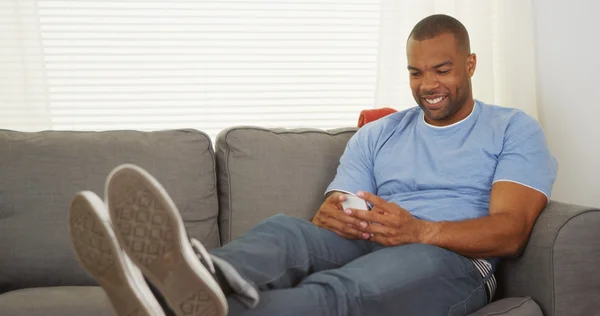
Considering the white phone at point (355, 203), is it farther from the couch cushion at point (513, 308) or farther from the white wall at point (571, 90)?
the white wall at point (571, 90)

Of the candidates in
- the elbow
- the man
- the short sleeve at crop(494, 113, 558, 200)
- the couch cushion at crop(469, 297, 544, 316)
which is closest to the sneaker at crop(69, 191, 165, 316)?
the man

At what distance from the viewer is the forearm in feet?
5.90

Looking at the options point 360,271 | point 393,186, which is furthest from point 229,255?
point 393,186

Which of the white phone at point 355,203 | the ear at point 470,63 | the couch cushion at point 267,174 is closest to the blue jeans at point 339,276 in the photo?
the white phone at point 355,203

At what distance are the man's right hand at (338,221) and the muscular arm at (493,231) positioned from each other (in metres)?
0.18

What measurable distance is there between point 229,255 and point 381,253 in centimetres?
37

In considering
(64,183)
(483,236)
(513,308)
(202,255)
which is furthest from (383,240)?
(64,183)

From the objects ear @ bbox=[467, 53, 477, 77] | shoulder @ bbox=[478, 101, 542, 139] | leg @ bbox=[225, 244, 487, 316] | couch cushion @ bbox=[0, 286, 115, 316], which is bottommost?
couch cushion @ bbox=[0, 286, 115, 316]

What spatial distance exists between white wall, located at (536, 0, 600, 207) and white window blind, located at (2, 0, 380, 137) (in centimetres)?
70

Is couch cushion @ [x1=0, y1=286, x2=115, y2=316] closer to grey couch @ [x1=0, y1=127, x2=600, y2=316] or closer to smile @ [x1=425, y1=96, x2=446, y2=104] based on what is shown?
grey couch @ [x1=0, y1=127, x2=600, y2=316]

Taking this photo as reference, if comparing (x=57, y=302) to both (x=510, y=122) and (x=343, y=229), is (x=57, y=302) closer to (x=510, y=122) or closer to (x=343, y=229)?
(x=343, y=229)

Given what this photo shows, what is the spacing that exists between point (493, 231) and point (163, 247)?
861 mm

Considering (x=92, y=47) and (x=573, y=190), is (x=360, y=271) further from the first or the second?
(x=92, y=47)

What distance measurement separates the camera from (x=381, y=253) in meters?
1.71
